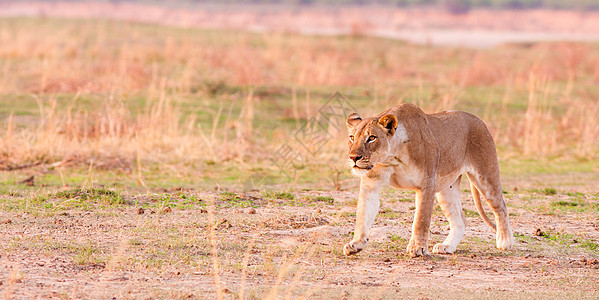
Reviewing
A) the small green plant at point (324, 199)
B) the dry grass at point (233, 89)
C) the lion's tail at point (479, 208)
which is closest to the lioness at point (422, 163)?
the lion's tail at point (479, 208)

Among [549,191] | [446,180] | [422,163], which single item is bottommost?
[549,191]

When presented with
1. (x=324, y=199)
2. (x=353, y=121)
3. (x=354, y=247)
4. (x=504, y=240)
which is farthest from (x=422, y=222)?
(x=324, y=199)

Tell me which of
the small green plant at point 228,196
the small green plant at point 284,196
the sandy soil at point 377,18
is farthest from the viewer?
the sandy soil at point 377,18

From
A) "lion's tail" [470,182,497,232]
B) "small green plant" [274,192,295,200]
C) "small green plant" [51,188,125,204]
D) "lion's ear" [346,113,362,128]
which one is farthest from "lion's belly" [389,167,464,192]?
"small green plant" [51,188,125,204]

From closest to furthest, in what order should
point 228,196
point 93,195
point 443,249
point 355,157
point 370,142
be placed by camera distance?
point 355,157 → point 370,142 → point 443,249 → point 93,195 → point 228,196

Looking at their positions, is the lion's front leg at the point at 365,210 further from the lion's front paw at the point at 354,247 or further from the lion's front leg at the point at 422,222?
the lion's front leg at the point at 422,222

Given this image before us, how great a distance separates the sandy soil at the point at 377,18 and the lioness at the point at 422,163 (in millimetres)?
54479

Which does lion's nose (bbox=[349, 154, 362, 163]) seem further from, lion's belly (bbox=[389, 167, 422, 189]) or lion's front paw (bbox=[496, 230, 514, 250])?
lion's front paw (bbox=[496, 230, 514, 250])

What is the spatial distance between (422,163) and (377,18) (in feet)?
214

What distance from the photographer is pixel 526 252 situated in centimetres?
783

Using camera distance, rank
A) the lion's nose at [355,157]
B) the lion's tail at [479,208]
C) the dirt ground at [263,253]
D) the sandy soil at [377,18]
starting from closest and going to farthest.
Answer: the dirt ground at [263,253] → the lion's nose at [355,157] → the lion's tail at [479,208] → the sandy soil at [377,18]

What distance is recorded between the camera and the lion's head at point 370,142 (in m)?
6.61

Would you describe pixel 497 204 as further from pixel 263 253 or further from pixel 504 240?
pixel 263 253

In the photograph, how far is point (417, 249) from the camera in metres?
7.21
